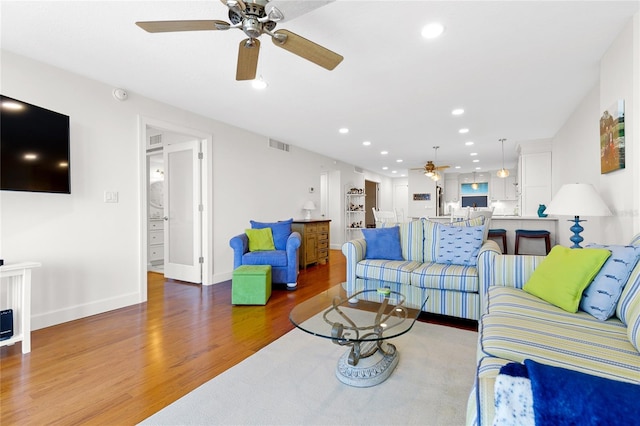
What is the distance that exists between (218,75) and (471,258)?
3195 mm

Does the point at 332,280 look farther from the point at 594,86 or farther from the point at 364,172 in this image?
the point at 364,172

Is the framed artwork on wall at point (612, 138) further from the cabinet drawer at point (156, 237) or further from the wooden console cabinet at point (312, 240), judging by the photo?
the cabinet drawer at point (156, 237)

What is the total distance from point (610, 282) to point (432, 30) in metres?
2.01

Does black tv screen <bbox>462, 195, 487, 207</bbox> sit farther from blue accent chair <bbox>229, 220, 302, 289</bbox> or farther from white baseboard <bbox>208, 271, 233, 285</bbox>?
white baseboard <bbox>208, 271, 233, 285</bbox>

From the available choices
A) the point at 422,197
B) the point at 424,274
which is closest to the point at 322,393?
the point at 424,274

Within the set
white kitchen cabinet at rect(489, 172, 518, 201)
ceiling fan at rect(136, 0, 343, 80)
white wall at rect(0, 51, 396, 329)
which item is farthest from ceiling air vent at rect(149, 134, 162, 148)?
white kitchen cabinet at rect(489, 172, 518, 201)

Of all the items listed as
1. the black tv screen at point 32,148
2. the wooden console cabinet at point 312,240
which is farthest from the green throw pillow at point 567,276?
the black tv screen at point 32,148

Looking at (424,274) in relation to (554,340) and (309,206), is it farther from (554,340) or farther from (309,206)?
(309,206)

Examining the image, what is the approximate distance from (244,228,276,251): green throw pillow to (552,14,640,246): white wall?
12.3 ft

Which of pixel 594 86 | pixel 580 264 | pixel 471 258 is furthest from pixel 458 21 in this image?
pixel 594 86

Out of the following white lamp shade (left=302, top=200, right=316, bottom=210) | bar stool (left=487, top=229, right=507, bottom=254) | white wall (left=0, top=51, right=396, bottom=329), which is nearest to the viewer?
white wall (left=0, top=51, right=396, bottom=329)

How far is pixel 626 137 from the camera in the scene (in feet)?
7.22

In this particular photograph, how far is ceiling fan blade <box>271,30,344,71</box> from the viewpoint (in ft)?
5.87

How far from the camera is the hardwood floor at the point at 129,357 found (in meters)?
1.64
